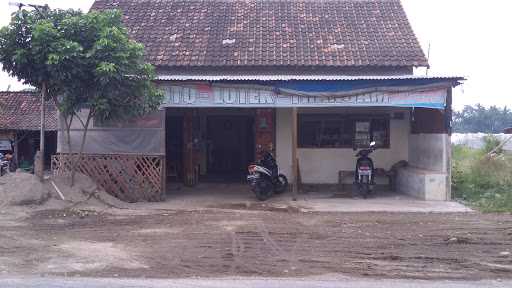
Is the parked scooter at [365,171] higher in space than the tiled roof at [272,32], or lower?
lower

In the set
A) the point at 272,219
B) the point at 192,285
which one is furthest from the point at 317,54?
the point at 192,285

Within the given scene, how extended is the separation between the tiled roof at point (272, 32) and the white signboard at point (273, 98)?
8.55 ft

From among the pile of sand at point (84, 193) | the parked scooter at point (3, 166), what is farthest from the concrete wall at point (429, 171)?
the parked scooter at point (3, 166)

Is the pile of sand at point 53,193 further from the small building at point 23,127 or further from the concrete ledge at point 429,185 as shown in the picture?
the small building at point 23,127

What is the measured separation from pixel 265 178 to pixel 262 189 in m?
0.28

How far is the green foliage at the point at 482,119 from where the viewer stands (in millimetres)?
59438

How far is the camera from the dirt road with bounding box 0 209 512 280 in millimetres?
7617

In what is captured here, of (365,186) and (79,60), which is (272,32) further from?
(79,60)

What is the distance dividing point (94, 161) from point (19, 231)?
13.1 feet

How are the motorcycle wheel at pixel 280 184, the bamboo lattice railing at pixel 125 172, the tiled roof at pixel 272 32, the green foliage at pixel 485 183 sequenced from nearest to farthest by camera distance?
the green foliage at pixel 485 183, the bamboo lattice railing at pixel 125 172, the motorcycle wheel at pixel 280 184, the tiled roof at pixel 272 32

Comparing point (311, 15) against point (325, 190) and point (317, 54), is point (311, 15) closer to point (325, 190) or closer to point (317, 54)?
point (317, 54)

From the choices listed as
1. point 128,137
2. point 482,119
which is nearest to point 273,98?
point 128,137

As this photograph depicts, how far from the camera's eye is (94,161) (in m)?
14.1

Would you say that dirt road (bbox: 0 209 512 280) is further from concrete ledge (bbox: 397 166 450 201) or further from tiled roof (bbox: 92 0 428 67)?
tiled roof (bbox: 92 0 428 67)
